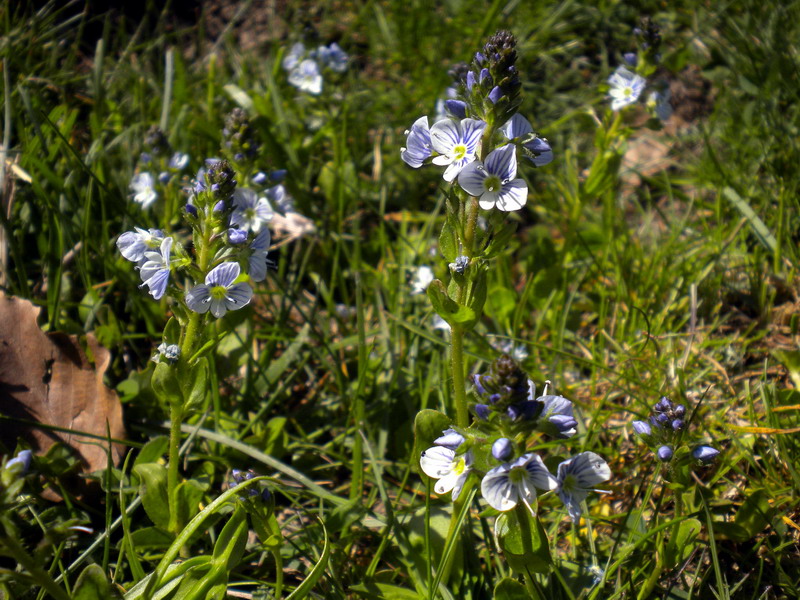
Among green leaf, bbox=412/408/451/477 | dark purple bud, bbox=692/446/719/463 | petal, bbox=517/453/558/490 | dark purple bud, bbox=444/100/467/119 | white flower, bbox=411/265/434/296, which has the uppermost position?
dark purple bud, bbox=444/100/467/119

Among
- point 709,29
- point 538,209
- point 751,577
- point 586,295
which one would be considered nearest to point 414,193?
point 538,209

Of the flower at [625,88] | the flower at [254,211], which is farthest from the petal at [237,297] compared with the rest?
the flower at [625,88]

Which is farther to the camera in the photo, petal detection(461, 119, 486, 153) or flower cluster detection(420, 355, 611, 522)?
petal detection(461, 119, 486, 153)

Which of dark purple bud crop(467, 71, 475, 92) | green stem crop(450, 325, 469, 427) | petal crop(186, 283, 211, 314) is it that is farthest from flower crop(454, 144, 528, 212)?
petal crop(186, 283, 211, 314)

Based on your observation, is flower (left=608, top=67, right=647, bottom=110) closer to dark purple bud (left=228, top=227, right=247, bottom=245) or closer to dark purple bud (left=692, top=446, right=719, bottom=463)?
dark purple bud (left=692, top=446, right=719, bottom=463)

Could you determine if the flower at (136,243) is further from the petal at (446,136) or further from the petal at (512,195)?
the petal at (512,195)

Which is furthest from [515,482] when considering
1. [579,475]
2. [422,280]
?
[422,280]

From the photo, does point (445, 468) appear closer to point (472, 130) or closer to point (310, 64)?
point (472, 130)
